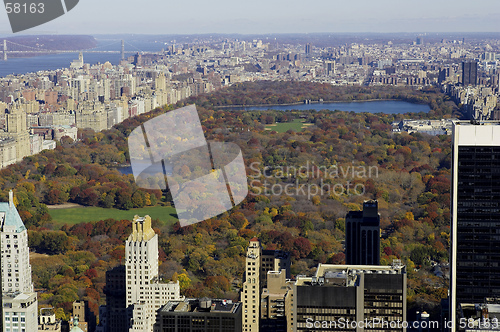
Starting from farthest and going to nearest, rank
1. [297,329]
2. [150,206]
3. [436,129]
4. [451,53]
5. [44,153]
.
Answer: [451,53] → [436,129] → [44,153] → [150,206] → [297,329]

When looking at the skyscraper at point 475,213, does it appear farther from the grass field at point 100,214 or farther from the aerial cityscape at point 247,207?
the grass field at point 100,214

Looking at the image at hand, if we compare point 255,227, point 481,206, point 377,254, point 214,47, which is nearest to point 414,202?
point 255,227

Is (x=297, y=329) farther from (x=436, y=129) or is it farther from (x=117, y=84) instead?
(x=117, y=84)

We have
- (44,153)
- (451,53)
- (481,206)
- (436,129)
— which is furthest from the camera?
(451,53)

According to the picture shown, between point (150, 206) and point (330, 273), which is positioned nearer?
point (330, 273)

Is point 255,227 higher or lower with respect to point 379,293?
lower

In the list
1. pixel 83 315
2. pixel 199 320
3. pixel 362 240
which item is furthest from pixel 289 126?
pixel 199 320

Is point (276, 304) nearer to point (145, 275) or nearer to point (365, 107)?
point (145, 275)

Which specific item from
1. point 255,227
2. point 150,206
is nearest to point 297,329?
point 255,227
